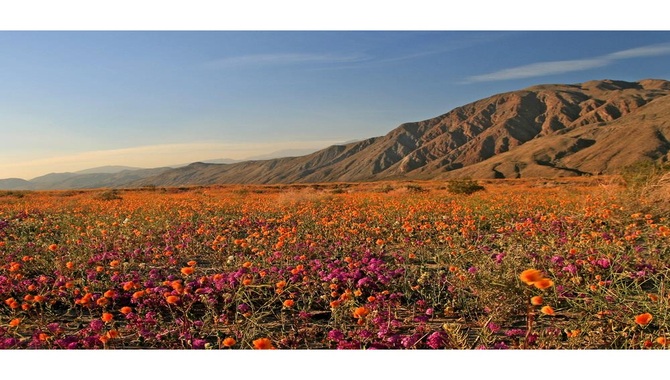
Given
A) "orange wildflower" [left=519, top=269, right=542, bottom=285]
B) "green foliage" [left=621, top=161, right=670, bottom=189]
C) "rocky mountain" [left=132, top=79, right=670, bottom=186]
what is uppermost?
"rocky mountain" [left=132, top=79, right=670, bottom=186]

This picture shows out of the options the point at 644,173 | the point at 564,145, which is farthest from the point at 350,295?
the point at 564,145

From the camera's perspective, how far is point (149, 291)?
332cm

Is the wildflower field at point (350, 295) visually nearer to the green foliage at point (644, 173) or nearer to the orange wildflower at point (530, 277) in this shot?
the orange wildflower at point (530, 277)

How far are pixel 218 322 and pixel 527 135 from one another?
20527cm

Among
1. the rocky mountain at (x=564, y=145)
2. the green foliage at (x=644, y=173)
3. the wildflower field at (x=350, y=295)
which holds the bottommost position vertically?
the wildflower field at (x=350, y=295)

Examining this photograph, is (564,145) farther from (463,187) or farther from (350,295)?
(350,295)

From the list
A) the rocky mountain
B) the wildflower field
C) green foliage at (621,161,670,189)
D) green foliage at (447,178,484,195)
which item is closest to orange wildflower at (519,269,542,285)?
the wildflower field

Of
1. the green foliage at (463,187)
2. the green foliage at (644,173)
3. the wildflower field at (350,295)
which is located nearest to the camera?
the wildflower field at (350,295)

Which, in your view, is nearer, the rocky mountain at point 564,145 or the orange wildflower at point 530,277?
the orange wildflower at point 530,277

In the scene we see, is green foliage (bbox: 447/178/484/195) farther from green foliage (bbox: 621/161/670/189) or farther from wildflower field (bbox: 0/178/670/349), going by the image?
wildflower field (bbox: 0/178/670/349)

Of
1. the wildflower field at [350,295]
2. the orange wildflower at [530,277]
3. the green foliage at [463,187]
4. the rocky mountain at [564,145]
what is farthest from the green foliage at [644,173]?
the rocky mountain at [564,145]
